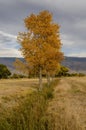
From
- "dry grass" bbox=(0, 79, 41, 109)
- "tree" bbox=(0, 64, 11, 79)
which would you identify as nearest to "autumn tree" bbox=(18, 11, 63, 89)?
"dry grass" bbox=(0, 79, 41, 109)

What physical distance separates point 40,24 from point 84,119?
23.2 m

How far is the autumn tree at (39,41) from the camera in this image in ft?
113

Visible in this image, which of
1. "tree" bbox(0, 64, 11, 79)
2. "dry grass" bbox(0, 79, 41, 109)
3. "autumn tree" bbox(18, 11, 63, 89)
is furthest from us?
"tree" bbox(0, 64, 11, 79)

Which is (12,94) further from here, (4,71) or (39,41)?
(4,71)

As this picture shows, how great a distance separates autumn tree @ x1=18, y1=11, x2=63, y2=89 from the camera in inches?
1361

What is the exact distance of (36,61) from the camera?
1393 inches

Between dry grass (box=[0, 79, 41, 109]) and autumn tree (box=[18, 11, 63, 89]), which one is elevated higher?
autumn tree (box=[18, 11, 63, 89])

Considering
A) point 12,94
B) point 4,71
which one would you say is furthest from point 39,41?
point 4,71

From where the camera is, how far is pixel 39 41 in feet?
115

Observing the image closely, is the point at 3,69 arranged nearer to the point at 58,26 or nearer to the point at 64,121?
the point at 58,26

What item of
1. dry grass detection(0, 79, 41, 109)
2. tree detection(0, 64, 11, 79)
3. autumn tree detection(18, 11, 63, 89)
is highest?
autumn tree detection(18, 11, 63, 89)

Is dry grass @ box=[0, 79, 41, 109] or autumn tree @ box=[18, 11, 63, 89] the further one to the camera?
autumn tree @ box=[18, 11, 63, 89]

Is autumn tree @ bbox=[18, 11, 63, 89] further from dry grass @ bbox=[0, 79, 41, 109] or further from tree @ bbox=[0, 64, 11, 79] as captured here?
tree @ bbox=[0, 64, 11, 79]

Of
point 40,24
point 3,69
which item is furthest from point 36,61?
point 3,69
